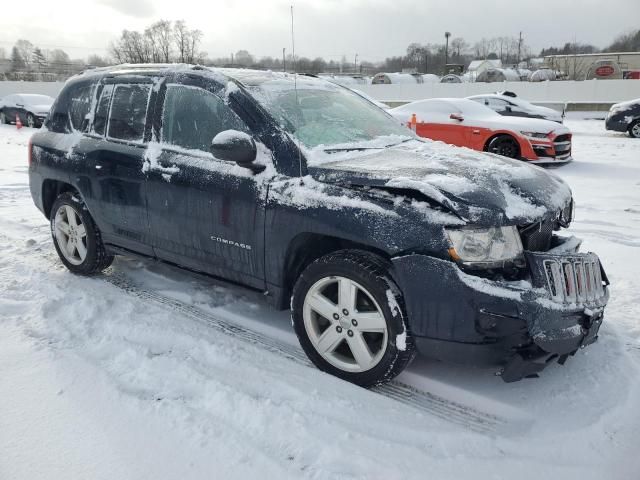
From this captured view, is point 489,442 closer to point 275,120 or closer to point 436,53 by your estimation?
point 275,120

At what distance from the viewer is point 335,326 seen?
3025 mm

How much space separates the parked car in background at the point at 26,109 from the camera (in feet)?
69.3

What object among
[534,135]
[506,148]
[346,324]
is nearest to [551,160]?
[534,135]

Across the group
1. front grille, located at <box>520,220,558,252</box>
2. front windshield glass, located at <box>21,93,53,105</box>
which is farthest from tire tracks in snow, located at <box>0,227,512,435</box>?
front windshield glass, located at <box>21,93,53,105</box>

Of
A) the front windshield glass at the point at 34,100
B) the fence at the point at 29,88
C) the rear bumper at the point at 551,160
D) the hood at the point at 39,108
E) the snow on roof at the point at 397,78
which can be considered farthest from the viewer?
the snow on roof at the point at 397,78

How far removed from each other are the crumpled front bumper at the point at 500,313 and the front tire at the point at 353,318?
0.35 feet

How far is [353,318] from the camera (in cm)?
293

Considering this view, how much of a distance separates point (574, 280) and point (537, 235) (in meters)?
0.30

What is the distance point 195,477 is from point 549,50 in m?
124

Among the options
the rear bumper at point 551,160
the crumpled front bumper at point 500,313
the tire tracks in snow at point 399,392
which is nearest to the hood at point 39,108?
the rear bumper at point 551,160

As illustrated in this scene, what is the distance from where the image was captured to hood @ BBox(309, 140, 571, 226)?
2654 mm

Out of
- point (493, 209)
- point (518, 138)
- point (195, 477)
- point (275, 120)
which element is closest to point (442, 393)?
point (493, 209)

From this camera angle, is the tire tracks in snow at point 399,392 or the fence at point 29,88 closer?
the tire tracks in snow at point 399,392

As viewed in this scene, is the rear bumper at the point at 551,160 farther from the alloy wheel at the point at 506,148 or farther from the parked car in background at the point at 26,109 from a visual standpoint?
the parked car in background at the point at 26,109
